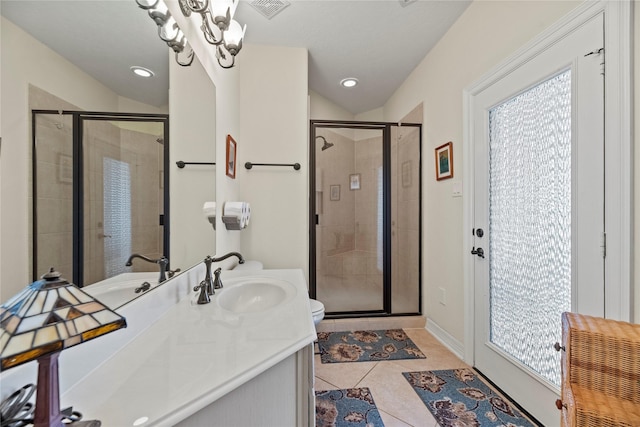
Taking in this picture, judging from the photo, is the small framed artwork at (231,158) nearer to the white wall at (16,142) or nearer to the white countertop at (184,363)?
the white countertop at (184,363)

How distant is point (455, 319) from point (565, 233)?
1.09 m

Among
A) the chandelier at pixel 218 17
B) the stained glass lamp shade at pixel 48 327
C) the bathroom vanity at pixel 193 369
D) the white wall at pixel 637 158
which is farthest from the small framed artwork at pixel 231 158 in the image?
the white wall at pixel 637 158

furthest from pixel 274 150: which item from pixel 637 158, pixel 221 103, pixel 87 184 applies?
pixel 637 158

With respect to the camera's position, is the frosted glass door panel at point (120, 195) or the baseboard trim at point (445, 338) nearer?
the frosted glass door panel at point (120, 195)

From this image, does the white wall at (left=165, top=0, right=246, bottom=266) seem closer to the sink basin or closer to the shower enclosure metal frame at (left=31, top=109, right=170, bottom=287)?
the sink basin

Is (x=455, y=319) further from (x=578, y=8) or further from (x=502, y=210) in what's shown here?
(x=578, y=8)

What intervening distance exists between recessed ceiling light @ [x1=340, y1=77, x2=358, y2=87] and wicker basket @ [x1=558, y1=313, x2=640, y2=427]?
2766 mm

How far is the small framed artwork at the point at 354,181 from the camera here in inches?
105

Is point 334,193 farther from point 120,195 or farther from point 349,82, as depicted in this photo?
point 120,195

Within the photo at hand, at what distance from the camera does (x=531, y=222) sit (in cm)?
139

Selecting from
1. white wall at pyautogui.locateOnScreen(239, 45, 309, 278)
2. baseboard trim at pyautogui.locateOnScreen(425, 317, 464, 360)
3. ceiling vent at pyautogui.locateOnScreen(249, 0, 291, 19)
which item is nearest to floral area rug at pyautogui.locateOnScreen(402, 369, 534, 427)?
baseboard trim at pyautogui.locateOnScreen(425, 317, 464, 360)

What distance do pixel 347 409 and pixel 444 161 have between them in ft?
6.28

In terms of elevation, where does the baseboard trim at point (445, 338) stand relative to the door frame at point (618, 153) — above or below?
below

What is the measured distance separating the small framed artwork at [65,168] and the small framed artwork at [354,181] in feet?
7.50
